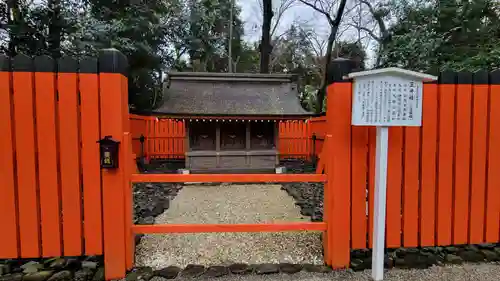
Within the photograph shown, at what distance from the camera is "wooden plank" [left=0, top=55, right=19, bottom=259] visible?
8.36 ft

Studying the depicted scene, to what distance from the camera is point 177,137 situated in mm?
11758

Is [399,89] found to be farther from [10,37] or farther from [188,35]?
[188,35]

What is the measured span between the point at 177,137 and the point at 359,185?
9.90 meters

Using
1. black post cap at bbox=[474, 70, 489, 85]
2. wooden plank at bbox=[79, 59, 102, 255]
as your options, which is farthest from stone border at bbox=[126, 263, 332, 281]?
black post cap at bbox=[474, 70, 489, 85]

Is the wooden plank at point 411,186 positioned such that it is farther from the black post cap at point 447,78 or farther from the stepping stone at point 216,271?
the stepping stone at point 216,271

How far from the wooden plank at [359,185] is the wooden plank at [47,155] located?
117 inches

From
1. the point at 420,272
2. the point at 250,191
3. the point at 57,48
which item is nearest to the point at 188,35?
the point at 57,48

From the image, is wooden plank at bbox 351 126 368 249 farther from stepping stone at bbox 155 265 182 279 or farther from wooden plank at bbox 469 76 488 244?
stepping stone at bbox 155 265 182 279

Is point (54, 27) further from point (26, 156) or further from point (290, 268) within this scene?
point (290, 268)

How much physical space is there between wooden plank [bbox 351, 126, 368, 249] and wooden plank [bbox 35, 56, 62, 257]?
297cm

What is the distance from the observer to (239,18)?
2572cm

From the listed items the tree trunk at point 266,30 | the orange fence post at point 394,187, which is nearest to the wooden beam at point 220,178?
the orange fence post at point 394,187

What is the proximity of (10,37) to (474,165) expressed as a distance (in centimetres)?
1210

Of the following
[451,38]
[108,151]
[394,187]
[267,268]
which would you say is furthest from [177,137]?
[451,38]
